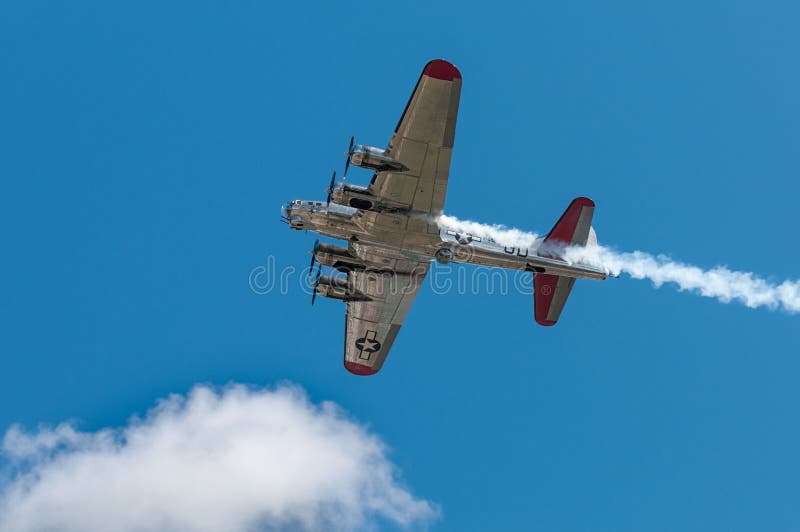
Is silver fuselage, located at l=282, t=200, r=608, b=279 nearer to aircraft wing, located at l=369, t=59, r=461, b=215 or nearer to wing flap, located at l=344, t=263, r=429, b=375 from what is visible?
aircraft wing, located at l=369, t=59, r=461, b=215

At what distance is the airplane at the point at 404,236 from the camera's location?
2833 centimetres

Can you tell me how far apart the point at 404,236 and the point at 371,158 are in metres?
3.82

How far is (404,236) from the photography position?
3161 centimetres

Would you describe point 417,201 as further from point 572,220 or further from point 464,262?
point 572,220

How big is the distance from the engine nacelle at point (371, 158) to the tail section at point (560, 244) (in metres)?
7.60

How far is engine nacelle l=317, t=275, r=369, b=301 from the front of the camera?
35.0 meters

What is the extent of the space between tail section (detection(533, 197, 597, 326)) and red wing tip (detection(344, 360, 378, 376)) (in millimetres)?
7847

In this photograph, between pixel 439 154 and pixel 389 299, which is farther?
pixel 389 299

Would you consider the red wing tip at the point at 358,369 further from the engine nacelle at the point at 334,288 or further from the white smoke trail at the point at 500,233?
the white smoke trail at the point at 500,233

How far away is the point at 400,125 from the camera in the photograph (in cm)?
Result: 2838

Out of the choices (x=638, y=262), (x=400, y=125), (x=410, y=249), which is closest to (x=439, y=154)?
(x=400, y=125)

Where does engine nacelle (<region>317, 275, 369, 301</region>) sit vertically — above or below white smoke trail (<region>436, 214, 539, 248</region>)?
below

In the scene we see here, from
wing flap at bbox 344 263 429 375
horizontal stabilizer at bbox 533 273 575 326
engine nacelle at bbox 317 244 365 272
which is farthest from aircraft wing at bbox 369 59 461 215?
horizontal stabilizer at bbox 533 273 575 326

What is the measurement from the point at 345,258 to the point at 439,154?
22.6 feet
